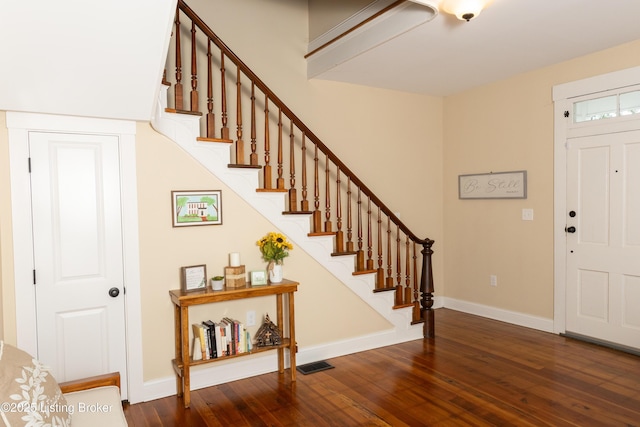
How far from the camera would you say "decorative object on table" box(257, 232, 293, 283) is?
343cm

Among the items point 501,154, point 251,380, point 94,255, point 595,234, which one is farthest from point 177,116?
point 595,234

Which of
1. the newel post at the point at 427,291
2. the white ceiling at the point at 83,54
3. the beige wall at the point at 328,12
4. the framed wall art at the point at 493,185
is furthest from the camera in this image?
the framed wall art at the point at 493,185

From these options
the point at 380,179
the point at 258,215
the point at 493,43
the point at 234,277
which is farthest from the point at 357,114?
the point at 234,277

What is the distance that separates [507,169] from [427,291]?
5.59 ft

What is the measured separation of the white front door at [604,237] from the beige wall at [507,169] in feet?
0.83

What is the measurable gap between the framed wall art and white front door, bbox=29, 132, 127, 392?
3921 millimetres

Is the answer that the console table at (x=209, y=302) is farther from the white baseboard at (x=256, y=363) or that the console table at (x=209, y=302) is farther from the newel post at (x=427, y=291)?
the newel post at (x=427, y=291)

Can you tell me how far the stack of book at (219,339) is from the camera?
3.12m

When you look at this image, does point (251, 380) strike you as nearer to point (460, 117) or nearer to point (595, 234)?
point (595, 234)

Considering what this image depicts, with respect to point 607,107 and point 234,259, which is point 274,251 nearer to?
point 234,259

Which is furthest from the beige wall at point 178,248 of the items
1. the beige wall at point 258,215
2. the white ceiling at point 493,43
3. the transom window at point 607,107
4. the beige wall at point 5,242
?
the transom window at point 607,107

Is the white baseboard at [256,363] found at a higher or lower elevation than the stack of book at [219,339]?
lower

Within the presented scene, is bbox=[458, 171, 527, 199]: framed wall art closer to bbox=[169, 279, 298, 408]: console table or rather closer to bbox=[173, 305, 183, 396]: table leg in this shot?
bbox=[169, 279, 298, 408]: console table

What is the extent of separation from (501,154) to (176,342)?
3904mm
